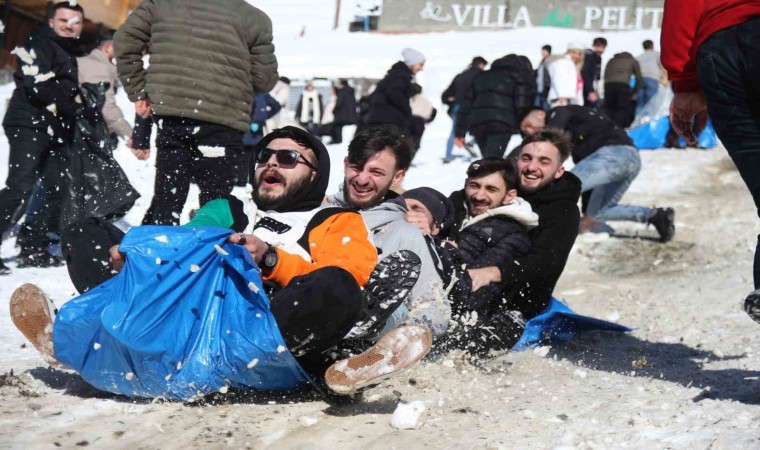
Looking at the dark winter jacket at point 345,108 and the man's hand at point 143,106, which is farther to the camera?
the dark winter jacket at point 345,108

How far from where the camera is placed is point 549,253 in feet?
16.0

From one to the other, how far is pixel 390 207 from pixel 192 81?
141cm

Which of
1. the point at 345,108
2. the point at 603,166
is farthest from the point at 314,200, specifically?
the point at 345,108

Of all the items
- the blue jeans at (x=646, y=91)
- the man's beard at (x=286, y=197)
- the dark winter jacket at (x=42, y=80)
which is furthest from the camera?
the blue jeans at (x=646, y=91)

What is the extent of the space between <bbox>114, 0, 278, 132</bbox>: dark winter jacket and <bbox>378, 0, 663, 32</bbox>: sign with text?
2766 centimetres

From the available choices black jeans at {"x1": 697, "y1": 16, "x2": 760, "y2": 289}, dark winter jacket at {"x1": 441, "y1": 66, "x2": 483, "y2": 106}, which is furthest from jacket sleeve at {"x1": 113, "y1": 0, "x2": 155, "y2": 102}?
dark winter jacket at {"x1": 441, "y1": 66, "x2": 483, "y2": 106}

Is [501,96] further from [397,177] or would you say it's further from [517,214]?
[397,177]

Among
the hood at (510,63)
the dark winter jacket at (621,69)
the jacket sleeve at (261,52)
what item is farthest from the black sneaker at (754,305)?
the dark winter jacket at (621,69)

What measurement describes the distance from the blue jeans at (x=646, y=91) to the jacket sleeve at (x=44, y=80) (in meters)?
11.1

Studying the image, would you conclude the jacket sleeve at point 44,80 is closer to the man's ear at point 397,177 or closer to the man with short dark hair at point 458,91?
the man's ear at point 397,177

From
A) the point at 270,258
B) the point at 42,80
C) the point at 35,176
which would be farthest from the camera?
the point at 35,176

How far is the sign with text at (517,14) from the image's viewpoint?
31438 millimetres

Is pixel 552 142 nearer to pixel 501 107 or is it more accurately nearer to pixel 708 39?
pixel 708 39

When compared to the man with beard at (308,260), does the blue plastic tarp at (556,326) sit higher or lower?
lower
